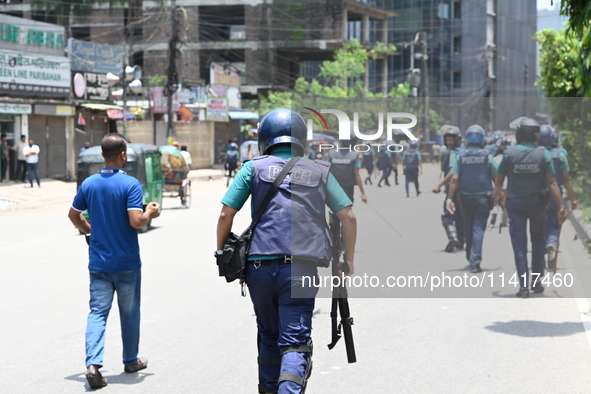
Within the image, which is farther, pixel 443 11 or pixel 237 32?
pixel 443 11

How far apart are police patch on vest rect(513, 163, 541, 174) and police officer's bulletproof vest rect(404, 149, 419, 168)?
197 cm

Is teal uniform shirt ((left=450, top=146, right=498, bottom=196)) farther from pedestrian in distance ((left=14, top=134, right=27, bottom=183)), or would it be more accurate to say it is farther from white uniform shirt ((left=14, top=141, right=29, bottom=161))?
white uniform shirt ((left=14, top=141, right=29, bottom=161))

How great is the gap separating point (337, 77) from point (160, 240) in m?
53.9

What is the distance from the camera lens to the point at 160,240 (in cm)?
1509

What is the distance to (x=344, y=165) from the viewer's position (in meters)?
8.16

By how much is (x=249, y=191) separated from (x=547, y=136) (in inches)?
188

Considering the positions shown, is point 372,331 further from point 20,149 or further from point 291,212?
point 20,149

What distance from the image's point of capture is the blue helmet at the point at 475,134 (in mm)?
8370

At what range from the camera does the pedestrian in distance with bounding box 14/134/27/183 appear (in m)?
29.7

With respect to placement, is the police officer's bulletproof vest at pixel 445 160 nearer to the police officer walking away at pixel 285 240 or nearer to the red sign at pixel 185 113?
the police officer walking away at pixel 285 240

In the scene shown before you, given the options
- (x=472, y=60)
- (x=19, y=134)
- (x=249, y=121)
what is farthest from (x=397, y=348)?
(x=472, y=60)

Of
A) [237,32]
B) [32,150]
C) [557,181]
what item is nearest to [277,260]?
[557,181]

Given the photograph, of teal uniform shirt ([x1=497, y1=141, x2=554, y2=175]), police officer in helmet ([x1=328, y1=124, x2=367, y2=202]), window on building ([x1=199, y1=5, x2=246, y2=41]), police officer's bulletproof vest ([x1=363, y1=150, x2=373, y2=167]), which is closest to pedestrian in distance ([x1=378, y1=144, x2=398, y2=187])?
police officer's bulletproof vest ([x1=363, y1=150, x2=373, y2=167])

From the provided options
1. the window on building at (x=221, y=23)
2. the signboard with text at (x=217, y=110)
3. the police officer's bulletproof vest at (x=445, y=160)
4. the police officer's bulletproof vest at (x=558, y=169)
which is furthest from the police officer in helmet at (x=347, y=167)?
the window on building at (x=221, y=23)
